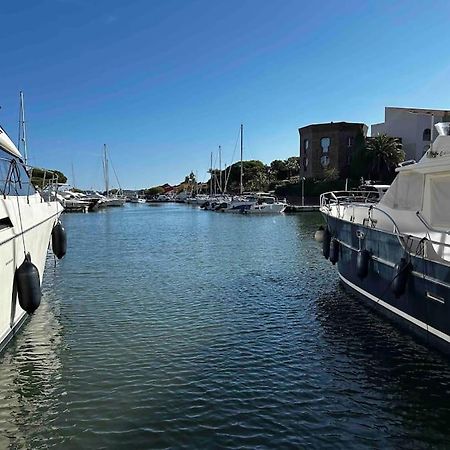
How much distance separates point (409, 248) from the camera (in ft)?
32.9

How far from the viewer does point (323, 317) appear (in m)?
12.6

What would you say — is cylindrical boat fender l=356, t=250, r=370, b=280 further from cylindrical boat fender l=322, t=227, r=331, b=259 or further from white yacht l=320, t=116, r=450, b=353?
cylindrical boat fender l=322, t=227, r=331, b=259

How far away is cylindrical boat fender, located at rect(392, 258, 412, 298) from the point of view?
1005 centimetres

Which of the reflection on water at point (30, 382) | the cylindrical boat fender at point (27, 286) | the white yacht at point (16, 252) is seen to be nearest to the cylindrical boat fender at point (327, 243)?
the reflection on water at point (30, 382)

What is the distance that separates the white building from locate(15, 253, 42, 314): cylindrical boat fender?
7035 centimetres

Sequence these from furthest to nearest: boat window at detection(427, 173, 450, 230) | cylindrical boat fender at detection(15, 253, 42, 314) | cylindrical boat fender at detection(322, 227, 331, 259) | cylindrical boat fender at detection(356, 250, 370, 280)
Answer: cylindrical boat fender at detection(322, 227, 331, 259) → cylindrical boat fender at detection(356, 250, 370, 280) → boat window at detection(427, 173, 450, 230) → cylindrical boat fender at detection(15, 253, 42, 314)

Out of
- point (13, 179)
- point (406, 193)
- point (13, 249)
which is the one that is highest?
point (13, 179)

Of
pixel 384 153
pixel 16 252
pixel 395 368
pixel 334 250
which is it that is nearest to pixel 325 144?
pixel 384 153

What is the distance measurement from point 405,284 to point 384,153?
6645 centimetres

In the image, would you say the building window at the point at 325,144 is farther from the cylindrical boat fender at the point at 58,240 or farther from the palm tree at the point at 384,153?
the cylindrical boat fender at the point at 58,240

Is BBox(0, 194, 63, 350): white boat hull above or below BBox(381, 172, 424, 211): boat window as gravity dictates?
below

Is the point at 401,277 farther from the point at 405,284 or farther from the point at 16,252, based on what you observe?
the point at 16,252

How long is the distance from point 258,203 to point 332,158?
18106 millimetres

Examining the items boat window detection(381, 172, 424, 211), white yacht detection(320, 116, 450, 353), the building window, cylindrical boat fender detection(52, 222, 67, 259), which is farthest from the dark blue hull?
the building window
